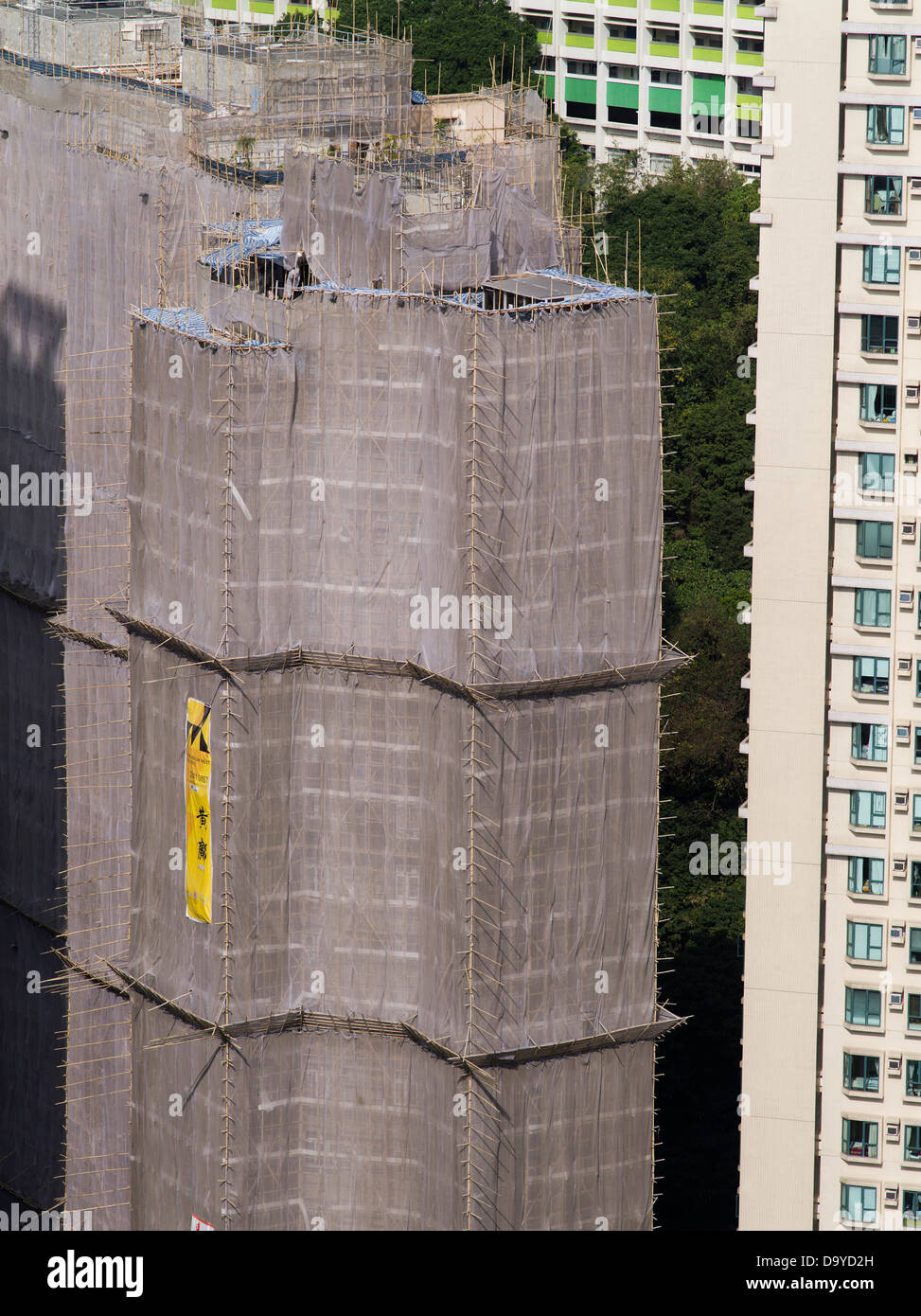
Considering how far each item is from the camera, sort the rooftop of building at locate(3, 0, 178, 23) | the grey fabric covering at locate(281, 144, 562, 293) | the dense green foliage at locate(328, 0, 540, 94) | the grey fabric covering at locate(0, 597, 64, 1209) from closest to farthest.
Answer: the grey fabric covering at locate(281, 144, 562, 293)
the grey fabric covering at locate(0, 597, 64, 1209)
the rooftop of building at locate(3, 0, 178, 23)
the dense green foliage at locate(328, 0, 540, 94)

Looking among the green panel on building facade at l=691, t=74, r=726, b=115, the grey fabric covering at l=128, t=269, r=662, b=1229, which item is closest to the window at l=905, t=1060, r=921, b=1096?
the grey fabric covering at l=128, t=269, r=662, b=1229

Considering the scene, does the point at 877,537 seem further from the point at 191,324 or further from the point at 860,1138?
the point at 191,324

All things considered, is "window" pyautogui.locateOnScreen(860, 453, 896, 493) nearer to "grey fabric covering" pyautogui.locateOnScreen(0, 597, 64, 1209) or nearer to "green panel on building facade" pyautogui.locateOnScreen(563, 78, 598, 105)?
"grey fabric covering" pyautogui.locateOnScreen(0, 597, 64, 1209)

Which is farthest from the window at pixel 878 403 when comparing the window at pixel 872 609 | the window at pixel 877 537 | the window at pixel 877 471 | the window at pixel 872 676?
the window at pixel 872 676

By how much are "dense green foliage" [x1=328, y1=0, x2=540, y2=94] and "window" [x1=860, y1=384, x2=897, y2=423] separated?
91.5 m

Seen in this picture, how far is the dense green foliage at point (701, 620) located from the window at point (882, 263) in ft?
95.5

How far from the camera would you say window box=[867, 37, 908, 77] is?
7788 centimetres

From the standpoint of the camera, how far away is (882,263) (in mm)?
78812

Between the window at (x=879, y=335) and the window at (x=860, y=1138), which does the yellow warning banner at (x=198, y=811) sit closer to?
the window at (x=860, y=1138)

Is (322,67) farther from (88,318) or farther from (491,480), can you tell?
(491,480)

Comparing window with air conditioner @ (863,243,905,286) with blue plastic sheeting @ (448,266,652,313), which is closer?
blue plastic sheeting @ (448,266,652,313)

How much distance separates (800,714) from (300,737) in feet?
44.2

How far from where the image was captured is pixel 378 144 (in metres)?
87.8

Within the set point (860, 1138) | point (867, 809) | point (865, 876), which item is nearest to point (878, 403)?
point (867, 809)
